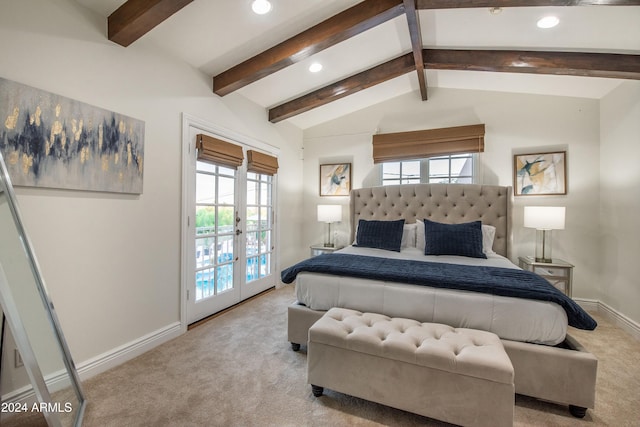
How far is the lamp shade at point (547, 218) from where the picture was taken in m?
2.94

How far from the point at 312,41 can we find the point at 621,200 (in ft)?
11.7

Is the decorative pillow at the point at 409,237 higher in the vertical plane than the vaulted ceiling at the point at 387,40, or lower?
lower

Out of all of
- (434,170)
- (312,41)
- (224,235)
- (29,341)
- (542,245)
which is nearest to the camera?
(29,341)

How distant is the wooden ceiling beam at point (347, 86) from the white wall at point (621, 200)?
220cm

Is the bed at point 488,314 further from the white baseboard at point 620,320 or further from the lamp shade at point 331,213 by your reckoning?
the white baseboard at point 620,320

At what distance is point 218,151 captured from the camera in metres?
2.94

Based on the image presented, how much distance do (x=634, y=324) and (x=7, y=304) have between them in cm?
470

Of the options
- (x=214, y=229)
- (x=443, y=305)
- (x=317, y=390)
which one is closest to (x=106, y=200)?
(x=214, y=229)

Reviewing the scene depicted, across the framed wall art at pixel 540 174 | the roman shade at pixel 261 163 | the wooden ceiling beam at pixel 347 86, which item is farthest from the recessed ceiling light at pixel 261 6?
the framed wall art at pixel 540 174

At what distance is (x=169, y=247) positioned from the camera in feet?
8.28

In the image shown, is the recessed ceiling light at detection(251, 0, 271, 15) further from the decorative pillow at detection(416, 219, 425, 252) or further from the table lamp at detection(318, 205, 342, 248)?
the decorative pillow at detection(416, 219, 425, 252)

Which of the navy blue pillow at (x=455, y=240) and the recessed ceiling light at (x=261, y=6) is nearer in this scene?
the recessed ceiling light at (x=261, y=6)

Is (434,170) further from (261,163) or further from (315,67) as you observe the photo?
(261,163)

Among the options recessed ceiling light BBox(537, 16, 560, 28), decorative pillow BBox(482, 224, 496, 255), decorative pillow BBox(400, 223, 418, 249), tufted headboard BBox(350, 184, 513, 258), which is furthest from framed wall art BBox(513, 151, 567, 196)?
recessed ceiling light BBox(537, 16, 560, 28)
